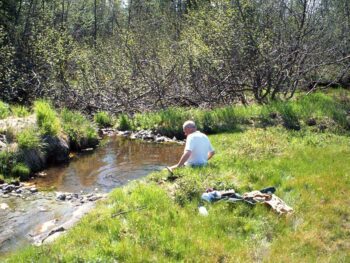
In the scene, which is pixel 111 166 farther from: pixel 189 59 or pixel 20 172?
pixel 189 59

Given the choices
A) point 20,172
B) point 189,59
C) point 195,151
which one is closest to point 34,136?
point 20,172

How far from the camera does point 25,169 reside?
45.4 feet

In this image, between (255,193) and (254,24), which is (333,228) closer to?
(255,193)

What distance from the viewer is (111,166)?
15000 millimetres

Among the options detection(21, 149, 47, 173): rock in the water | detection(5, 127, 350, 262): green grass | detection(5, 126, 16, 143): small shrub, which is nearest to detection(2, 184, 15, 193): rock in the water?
detection(21, 149, 47, 173): rock in the water

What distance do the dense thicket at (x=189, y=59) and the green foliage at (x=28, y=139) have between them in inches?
298

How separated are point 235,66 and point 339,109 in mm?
5392

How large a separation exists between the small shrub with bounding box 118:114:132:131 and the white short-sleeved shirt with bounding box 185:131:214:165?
1009cm

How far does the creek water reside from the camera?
9570 mm

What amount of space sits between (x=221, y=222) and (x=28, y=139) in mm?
9079

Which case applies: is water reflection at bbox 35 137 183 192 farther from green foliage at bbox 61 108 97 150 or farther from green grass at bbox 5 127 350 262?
green grass at bbox 5 127 350 262

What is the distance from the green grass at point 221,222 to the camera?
6734mm

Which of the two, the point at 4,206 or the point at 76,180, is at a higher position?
the point at 4,206

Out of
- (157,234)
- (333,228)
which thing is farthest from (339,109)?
(157,234)
